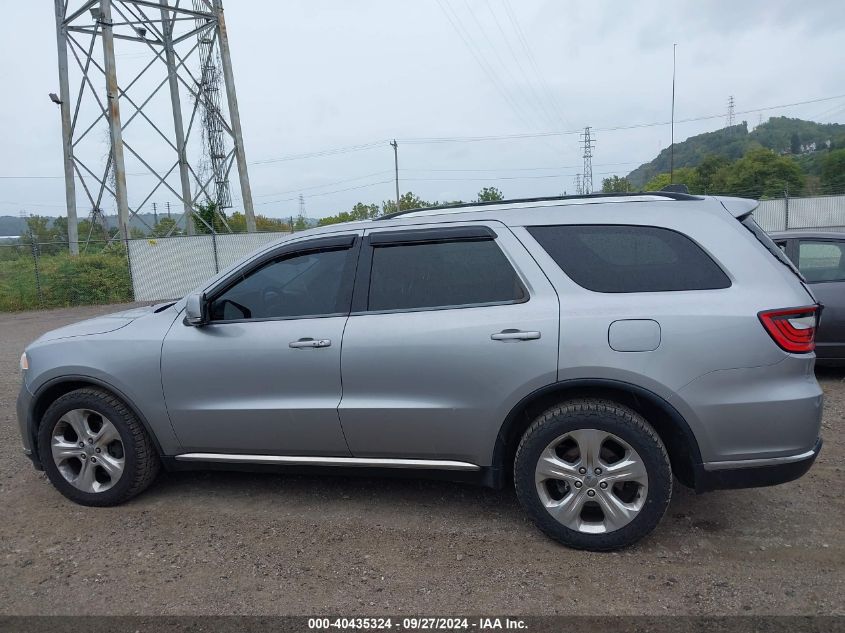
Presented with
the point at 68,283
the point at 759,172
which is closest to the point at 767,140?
the point at 759,172

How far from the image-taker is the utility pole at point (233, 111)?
2058 centimetres

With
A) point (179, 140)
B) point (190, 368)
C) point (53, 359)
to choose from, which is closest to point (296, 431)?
point (190, 368)

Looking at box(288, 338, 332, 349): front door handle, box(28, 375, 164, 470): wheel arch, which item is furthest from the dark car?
box(28, 375, 164, 470): wheel arch

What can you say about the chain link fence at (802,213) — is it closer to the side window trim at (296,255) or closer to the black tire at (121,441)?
the side window trim at (296,255)

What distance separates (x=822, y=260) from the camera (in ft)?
21.3

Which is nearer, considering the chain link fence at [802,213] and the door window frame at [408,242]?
the door window frame at [408,242]

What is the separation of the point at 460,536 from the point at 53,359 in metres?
2.78

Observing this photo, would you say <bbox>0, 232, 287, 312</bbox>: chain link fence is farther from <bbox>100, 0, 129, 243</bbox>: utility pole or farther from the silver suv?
the silver suv

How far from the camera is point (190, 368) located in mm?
3893

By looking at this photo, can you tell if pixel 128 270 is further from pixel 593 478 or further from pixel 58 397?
pixel 593 478

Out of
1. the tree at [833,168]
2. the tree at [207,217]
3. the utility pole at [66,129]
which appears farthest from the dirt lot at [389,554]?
the tree at [833,168]

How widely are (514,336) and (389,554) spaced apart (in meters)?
1.33

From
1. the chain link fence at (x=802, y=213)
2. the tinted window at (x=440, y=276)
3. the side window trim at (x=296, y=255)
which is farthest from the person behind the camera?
the chain link fence at (x=802, y=213)

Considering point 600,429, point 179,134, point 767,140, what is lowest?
point 600,429
